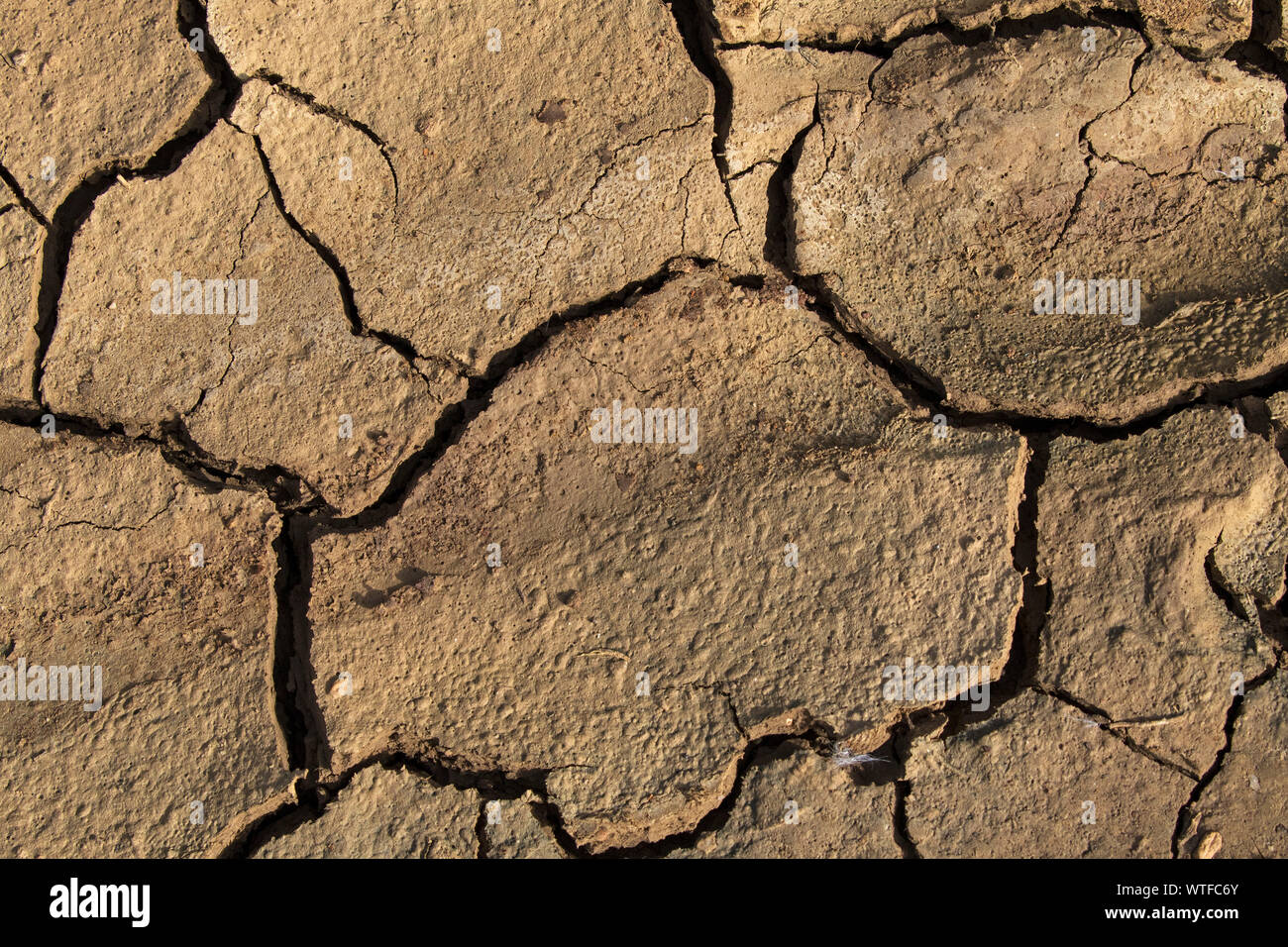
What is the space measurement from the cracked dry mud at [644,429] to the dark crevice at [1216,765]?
2 centimetres

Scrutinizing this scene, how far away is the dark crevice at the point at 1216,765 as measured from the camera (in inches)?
86.1

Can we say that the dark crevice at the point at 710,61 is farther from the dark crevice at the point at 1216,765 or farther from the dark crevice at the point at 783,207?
the dark crevice at the point at 1216,765

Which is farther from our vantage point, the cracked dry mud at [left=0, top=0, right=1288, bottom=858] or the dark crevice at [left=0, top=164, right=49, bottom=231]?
the dark crevice at [left=0, top=164, right=49, bottom=231]

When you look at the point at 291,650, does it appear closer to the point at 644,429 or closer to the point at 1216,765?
the point at 644,429

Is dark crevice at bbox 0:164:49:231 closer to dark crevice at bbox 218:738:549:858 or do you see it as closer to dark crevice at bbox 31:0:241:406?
dark crevice at bbox 31:0:241:406

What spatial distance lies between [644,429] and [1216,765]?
1621 mm

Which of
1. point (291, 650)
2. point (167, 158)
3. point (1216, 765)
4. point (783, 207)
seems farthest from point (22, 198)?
point (1216, 765)

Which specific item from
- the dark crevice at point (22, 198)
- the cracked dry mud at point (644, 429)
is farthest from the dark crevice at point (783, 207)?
the dark crevice at point (22, 198)

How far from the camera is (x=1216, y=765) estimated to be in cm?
220

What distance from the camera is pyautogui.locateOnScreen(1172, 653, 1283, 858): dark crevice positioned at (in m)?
2.19

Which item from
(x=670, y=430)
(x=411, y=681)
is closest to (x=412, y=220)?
(x=670, y=430)

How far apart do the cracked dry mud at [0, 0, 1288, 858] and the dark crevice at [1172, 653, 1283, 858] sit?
0.06 feet

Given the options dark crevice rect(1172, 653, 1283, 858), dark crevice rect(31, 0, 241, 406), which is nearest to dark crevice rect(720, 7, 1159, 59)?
dark crevice rect(31, 0, 241, 406)

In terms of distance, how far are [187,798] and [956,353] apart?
7.40ft
